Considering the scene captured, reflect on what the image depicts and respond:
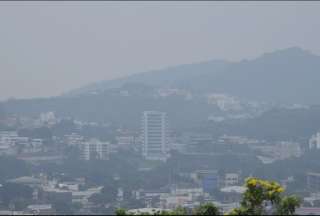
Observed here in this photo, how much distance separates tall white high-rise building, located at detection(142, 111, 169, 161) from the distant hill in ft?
78.1

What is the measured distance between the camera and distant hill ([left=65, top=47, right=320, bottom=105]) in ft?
325

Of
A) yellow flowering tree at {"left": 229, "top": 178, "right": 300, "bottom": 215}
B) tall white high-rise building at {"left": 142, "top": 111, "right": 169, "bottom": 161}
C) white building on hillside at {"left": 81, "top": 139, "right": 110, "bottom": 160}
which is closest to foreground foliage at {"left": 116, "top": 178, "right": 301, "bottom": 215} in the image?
yellow flowering tree at {"left": 229, "top": 178, "right": 300, "bottom": 215}

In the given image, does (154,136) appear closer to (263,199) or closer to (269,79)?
(269,79)

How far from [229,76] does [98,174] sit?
48893 millimetres

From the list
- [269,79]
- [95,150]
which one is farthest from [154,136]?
[269,79]

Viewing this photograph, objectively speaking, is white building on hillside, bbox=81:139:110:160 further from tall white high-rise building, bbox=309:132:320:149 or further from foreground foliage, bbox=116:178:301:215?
foreground foliage, bbox=116:178:301:215

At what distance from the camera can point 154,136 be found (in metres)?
69.2

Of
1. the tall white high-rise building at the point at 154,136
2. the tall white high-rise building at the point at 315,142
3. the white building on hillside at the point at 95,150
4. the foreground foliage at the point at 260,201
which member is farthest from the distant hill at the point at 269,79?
the foreground foliage at the point at 260,201

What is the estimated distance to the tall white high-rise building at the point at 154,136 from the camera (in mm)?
65562

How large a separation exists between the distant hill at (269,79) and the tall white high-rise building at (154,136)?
23.8 m

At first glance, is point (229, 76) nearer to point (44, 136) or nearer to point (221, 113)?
point (221, 113)

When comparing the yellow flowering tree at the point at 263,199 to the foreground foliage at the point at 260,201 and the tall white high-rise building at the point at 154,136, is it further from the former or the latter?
the tall white high-rise building at the point at 154,136

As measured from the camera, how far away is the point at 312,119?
239 ft

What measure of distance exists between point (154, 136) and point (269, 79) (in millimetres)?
35256
